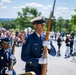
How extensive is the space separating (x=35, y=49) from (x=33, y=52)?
56 millimetres

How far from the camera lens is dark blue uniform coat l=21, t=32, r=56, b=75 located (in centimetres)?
433

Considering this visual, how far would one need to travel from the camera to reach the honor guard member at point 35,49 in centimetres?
433

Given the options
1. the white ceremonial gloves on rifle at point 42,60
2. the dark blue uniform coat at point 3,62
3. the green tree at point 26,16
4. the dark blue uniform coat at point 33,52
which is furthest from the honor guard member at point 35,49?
the green tree at point 26,16

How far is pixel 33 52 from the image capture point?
4422 millimetres

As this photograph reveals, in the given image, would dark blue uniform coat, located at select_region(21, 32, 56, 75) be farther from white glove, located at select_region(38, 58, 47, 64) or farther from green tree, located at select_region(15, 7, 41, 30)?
green tree, located at select_region(15, 7, 41, 30)

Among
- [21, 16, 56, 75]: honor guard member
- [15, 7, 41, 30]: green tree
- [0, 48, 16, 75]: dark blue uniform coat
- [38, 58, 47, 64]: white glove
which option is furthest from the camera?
[15, 7, 41, 30]: green tree

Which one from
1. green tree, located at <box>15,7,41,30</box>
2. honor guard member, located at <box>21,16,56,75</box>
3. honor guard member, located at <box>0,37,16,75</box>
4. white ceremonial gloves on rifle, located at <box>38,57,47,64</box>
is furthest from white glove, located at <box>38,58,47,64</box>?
green tree, located at <box>15,7,41,30</box>

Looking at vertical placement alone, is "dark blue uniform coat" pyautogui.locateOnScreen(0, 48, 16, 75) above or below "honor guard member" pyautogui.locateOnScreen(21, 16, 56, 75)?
below

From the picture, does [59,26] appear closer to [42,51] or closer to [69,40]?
[69,40]

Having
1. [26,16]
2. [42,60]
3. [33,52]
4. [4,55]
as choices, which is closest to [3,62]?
[4,55]

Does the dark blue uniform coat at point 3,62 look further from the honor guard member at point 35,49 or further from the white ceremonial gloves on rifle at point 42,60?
the white ceremonial gloves on rifle at point 42,60

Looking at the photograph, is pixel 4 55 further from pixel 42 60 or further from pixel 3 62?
pixel 42 60

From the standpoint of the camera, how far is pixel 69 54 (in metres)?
17.1

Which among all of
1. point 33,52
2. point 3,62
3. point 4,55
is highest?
point 33,52
